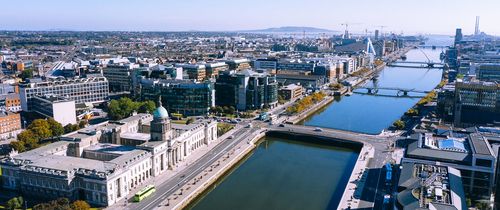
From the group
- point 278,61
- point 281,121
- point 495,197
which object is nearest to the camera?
point 495,197

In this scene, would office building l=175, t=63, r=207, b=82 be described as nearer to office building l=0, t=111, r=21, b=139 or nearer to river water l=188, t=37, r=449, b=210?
river water l=188, t=37, r=449, b=210

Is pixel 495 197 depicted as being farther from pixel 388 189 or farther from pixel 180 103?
pixel 180 103

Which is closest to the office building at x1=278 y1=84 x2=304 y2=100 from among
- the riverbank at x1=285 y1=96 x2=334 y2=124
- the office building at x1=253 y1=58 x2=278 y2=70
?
the riverbank at x1=285 y1=96 x2=334 y2=124

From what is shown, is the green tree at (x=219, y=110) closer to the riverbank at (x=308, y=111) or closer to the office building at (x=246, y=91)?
the office building at (x=246, y=91)

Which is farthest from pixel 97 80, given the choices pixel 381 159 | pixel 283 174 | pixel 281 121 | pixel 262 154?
pixel 381 159

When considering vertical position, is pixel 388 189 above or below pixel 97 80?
below

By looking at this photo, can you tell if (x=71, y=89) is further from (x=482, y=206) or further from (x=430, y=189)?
(x=482, y=206)
